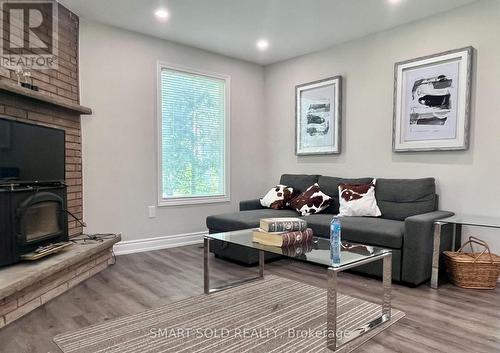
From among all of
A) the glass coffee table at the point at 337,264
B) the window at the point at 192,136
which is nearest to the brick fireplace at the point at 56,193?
the window at the point at 192,136

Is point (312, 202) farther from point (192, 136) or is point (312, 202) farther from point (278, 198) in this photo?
point (192, 136)

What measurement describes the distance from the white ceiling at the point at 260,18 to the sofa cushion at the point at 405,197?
1.63 metres

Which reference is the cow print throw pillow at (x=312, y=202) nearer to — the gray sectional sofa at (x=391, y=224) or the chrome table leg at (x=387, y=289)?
the gray sectional sofa at (x=391, y=224)

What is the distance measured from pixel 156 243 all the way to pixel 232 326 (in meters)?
2.23

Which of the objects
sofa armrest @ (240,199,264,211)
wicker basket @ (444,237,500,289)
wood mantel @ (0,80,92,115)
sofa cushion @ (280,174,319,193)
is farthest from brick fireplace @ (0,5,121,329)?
A: wicker basket @ (444,237,500,289)

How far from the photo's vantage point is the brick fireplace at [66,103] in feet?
9.27

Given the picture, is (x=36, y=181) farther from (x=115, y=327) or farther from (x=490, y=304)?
(x=490, y=304)

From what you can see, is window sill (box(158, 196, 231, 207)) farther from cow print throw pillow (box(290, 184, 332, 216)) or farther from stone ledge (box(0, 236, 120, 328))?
cow print throw pillow (box(290, 184, 332, 216))

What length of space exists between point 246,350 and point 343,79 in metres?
3.34

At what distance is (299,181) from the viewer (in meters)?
4.32

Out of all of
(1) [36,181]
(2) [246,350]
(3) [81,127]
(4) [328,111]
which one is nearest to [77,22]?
(3) [81,127]

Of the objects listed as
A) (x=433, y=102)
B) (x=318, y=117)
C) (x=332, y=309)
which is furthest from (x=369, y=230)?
(x=318, y=117)

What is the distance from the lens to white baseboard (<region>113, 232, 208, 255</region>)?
378 cm

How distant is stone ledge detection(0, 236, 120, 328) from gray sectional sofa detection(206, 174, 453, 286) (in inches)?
45.4
